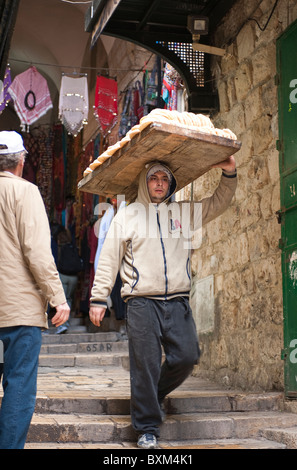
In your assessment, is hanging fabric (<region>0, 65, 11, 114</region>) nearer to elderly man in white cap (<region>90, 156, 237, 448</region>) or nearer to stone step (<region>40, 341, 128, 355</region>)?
stone step (<region>40, 341, 128, 355</region>)

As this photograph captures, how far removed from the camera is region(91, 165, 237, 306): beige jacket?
169 inches

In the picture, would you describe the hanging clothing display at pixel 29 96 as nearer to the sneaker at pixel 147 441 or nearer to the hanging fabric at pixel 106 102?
the hanging fabric at pixel 106 102

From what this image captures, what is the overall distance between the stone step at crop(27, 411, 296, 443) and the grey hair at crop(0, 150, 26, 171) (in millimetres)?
1779

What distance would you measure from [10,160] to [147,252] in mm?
1180

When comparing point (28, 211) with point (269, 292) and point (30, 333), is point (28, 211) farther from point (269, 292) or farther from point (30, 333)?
point (269, 292)

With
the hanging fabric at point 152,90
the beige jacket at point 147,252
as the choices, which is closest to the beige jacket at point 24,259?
the beige jacket at point 147,252

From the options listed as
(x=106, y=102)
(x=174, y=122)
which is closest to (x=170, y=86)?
(x=106, y=102)

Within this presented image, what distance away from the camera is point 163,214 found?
14.8 feet

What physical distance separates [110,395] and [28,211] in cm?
211

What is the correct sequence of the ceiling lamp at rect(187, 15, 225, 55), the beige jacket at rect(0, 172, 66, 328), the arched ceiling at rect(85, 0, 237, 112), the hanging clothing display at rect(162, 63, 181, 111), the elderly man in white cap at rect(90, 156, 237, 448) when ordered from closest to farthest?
the beige jacket at rect(0, 172, 66, 328), the elderly man in white cap at rect(90, 156, 237, 448), the ceiling lamp at rect(187, 15, 225, 55), the arched ceiling at rect(85, 0, 237, 112), the hanging clothing display at rect(162, 63, 181, 111)

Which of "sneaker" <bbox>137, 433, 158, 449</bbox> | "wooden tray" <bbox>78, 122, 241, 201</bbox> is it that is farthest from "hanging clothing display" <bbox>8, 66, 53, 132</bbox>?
"sneaker" <bbox>137, 433, 158, 449</bbox>

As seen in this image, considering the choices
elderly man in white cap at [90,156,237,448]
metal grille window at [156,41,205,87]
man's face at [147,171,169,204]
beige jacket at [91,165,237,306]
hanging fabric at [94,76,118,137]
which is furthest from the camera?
hanging fabric at [94,76,118,137]

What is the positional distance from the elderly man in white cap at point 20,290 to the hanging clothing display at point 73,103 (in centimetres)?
800
